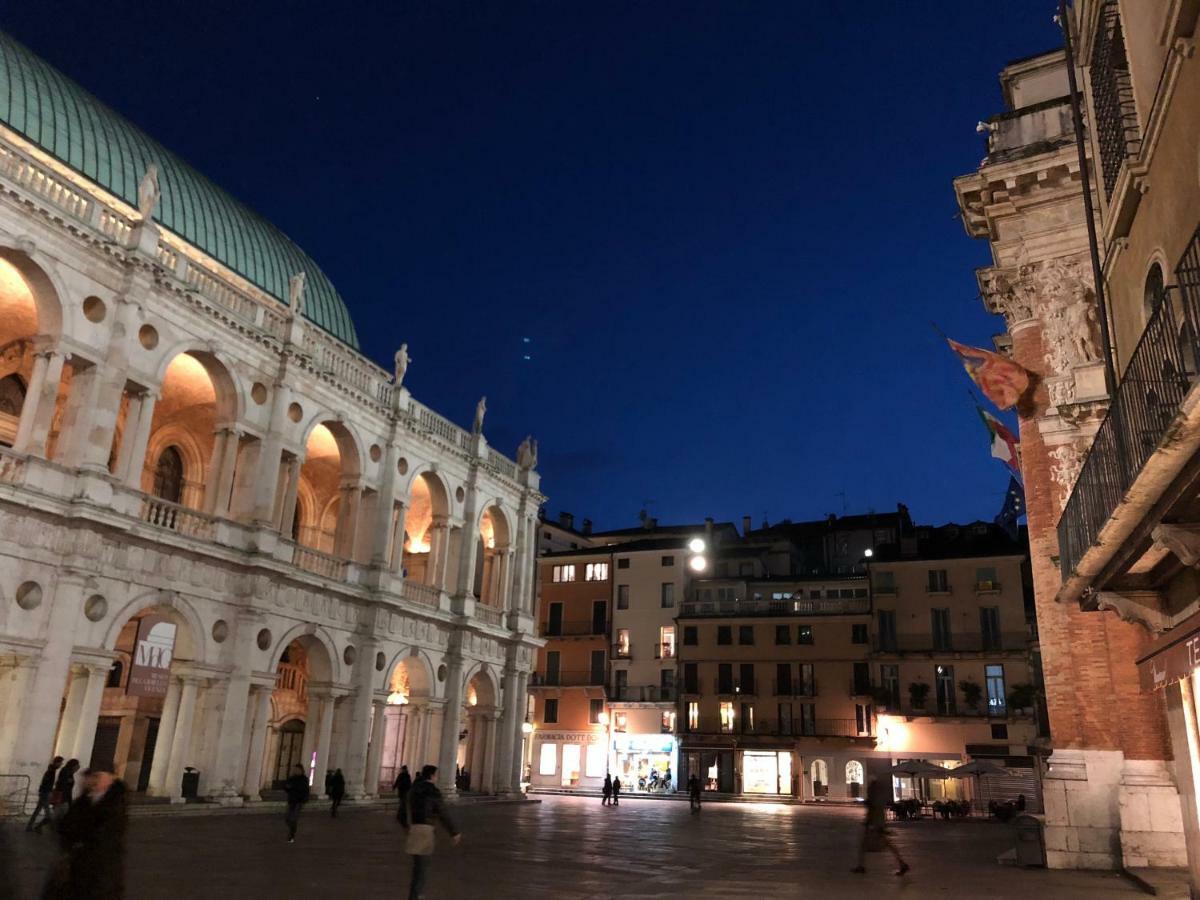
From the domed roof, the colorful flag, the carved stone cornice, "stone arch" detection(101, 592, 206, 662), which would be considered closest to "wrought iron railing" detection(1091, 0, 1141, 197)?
the colorful flag

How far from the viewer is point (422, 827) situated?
31.7 feet

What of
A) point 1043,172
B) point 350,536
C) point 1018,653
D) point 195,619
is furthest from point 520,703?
point 1043,172

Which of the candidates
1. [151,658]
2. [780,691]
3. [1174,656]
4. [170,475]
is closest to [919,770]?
[780,691]

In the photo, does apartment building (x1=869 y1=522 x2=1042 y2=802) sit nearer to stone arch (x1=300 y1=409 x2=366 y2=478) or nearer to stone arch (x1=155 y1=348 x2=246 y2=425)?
stone arch (x1=300 y1=409 x2=366 y2=478)

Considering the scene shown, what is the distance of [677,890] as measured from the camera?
12.7 metres

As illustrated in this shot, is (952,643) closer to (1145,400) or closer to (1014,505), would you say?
(1014,505)

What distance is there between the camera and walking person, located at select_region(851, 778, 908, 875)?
14617 millimetres

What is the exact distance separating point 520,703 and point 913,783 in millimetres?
23442

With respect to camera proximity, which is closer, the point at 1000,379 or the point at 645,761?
the point at 1000,379

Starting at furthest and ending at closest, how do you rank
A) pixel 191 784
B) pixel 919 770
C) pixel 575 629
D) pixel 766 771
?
pixel 575 629 → pixel 766 771 → pixel 919 770 → pixel 191 784

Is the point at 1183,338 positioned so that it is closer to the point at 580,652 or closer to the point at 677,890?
the point at 677,890

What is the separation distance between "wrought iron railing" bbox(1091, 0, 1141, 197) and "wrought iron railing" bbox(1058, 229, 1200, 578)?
3165 mm

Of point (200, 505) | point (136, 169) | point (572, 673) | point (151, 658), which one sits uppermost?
point (136, 169)

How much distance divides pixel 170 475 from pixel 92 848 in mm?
28092
